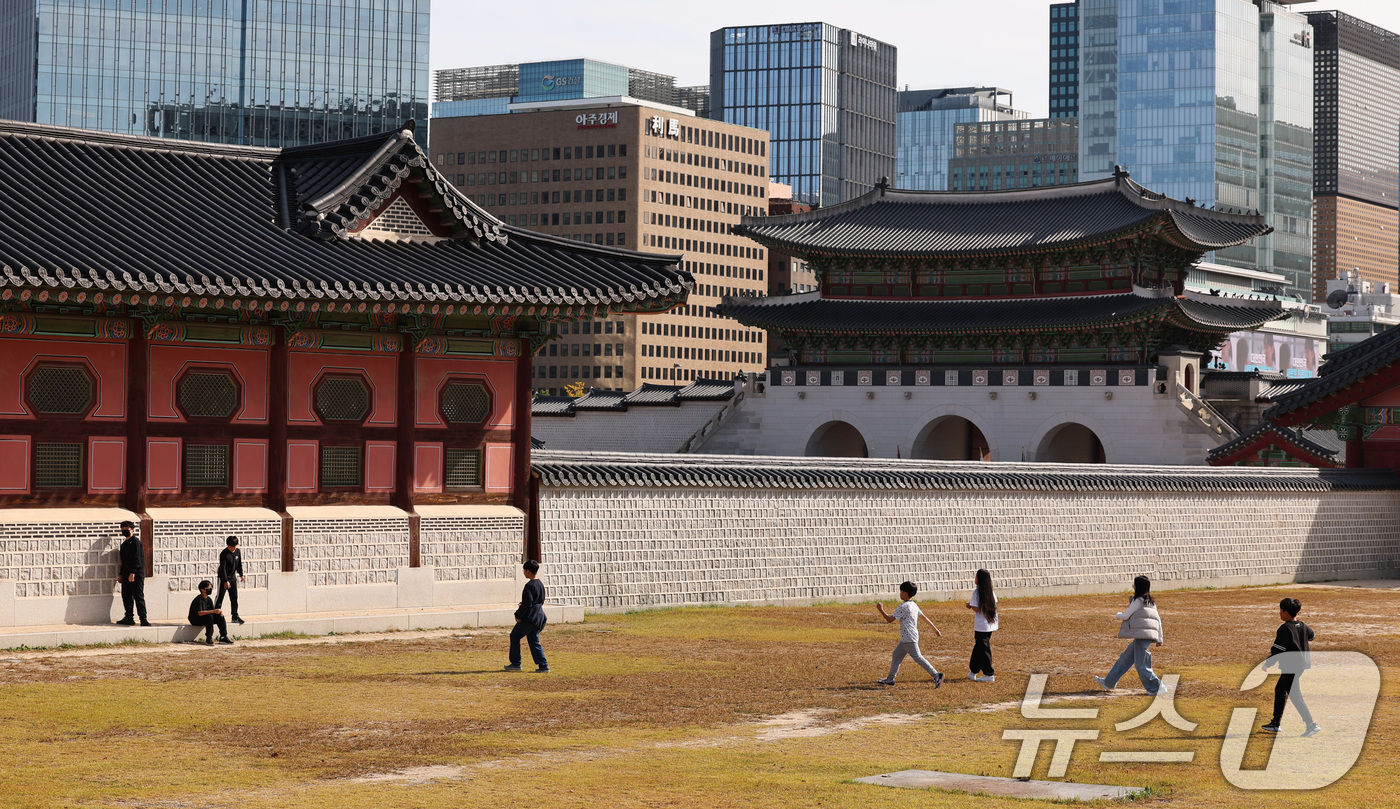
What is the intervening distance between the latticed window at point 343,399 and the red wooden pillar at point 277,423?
71 cm

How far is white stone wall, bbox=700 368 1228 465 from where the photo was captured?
60.2m

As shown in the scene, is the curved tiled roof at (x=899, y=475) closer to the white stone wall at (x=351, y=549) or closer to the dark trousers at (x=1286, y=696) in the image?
the white stone wall at (x=351, y=549)

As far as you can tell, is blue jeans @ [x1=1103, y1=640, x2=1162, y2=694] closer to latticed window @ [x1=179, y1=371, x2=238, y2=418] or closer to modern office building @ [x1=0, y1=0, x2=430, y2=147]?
latticed window @ [x1=179, y1=371, x2=238, y2=418]

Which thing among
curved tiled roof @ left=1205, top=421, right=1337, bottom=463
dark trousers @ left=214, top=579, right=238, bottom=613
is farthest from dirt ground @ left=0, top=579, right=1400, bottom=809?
curved tiled roof @ left=1205, top=421, right=1337, bottom=463

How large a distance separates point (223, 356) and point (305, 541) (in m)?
3.17

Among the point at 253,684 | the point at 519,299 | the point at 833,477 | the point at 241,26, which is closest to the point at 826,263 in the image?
the point at 833,477

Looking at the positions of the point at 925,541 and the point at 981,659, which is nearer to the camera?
the point at 981,659

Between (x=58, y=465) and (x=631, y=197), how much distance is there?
498ft

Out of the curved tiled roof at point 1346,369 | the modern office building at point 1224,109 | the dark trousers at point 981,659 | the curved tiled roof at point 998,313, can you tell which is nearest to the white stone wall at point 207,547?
the dark trousers at point 981,659

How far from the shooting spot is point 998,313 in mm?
62469

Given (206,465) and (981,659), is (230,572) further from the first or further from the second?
(981,659)

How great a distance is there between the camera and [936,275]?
65.0m

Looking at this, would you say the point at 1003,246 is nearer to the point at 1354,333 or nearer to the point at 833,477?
the point at 833,477

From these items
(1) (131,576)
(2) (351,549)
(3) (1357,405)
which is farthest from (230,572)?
(3) (1357,405)
